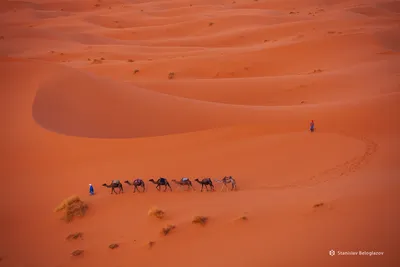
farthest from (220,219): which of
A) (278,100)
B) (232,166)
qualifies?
(278,100)

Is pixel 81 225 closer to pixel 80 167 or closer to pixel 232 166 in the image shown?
pixel 80 167

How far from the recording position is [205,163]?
32.2 ft

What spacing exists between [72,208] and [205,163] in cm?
369

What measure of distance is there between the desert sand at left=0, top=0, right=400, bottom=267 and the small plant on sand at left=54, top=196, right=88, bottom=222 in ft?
0.54

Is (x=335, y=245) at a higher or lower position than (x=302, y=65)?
lower

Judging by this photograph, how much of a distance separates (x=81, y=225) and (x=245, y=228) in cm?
352

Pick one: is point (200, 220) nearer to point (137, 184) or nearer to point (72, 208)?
Answer: point (137, 184)

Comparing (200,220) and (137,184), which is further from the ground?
(137,184)

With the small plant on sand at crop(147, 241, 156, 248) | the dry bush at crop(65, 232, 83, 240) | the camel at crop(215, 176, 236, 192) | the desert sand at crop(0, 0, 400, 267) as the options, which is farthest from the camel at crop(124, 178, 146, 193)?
the small plant on sand at crop(147, 241, 156, 248)

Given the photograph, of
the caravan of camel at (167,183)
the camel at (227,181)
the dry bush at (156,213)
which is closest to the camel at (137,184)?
the caravan of camel at (167,183)

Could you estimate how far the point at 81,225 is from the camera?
24.8ft

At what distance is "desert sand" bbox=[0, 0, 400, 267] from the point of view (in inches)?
250

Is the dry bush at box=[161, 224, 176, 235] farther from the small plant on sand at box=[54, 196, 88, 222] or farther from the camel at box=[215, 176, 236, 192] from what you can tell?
the small plant on sand at box=[54, 196, 88, 222]

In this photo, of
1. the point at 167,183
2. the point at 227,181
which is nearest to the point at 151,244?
the point at 167,183
